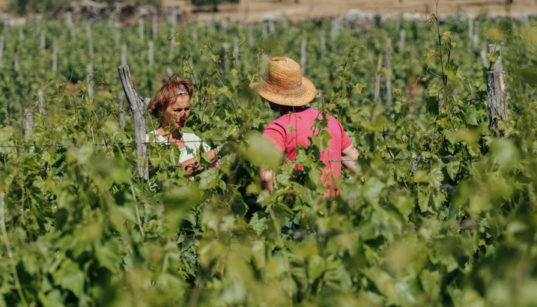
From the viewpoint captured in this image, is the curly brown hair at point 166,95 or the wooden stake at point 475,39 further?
the wooden stake at point 475,39

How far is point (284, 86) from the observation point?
3512mm

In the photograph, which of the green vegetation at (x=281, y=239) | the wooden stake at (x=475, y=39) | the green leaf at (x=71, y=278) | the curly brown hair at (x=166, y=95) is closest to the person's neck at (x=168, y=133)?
the curly brown hair at (x=166, y=95)

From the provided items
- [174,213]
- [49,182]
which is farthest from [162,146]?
[174,213]

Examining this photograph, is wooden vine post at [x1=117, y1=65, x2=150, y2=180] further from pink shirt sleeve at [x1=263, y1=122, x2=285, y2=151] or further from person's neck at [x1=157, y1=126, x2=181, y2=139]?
pink shirt sleeve at [x1=263, y1=122, x2=285, y2=151]

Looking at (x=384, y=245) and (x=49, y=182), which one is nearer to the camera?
(x=384, y=245)

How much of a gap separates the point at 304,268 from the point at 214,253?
0.33 m

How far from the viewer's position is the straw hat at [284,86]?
3.48m

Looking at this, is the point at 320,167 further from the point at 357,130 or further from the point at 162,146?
the point at 357,130

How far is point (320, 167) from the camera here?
3.12 m

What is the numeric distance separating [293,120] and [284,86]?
270 millimetres

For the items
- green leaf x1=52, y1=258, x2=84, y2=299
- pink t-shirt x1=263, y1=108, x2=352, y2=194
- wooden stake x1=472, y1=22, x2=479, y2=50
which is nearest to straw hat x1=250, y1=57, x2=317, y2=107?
pink t-shirt x1=263, y1=108, x2=352, y2=194

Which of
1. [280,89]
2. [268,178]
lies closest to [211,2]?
[280,89]

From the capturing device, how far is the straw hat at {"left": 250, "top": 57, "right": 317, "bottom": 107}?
137 inches

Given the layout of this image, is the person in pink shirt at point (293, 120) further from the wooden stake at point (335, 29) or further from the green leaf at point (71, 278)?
the wooden stake at point (335, 29)
